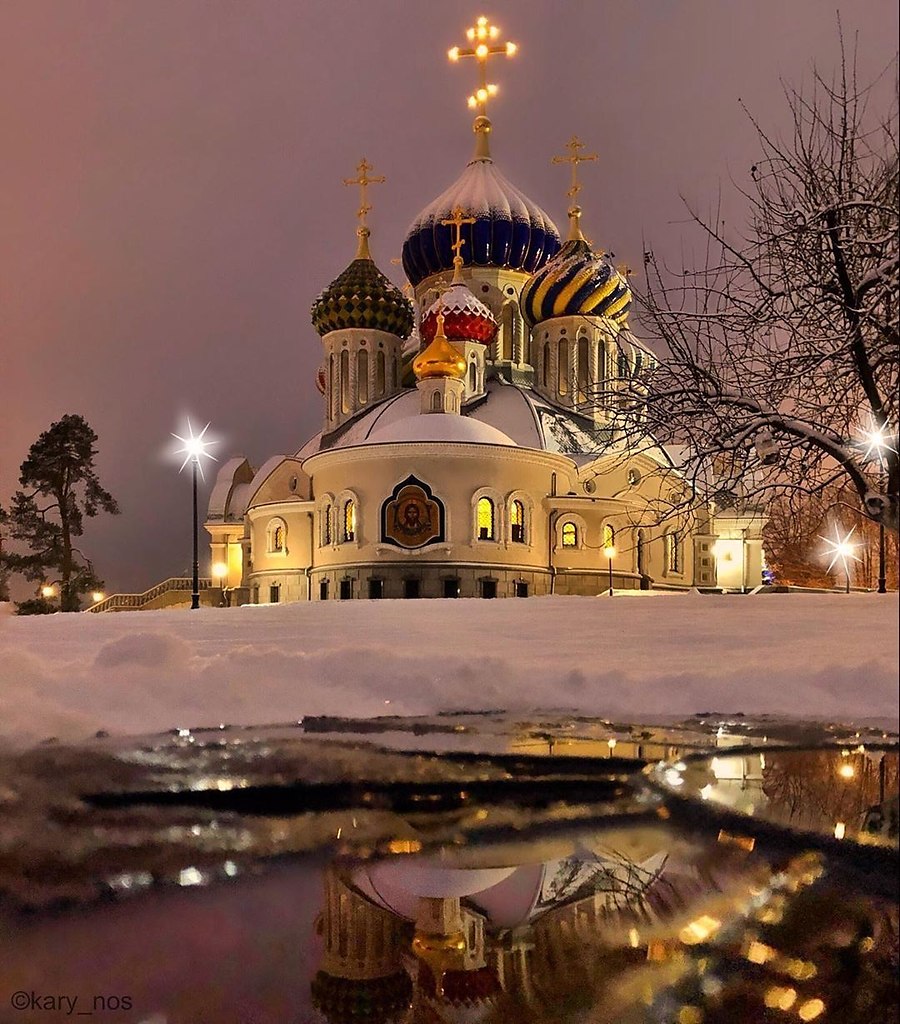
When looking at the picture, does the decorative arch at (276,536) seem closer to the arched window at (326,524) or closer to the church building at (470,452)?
the church building at (470,452)

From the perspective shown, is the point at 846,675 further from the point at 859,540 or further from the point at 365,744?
the point at 365,744

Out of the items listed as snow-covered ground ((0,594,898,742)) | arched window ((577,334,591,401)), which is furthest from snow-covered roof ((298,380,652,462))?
snow-covered ground ((0,594,898,742))

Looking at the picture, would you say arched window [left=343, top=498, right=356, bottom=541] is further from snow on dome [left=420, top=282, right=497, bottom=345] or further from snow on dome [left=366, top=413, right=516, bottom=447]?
snow on dome [left=420, top=282, right=497, bottom=345]

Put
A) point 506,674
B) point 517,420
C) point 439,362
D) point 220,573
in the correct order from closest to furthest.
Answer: point 506,674, point 439,362, point 517,420, point 220,573

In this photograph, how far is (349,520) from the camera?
26.4m

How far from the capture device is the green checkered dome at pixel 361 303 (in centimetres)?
3459

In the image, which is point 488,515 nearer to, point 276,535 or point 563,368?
point 276,535

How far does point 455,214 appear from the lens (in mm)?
34938

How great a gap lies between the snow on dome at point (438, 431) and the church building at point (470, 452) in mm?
81

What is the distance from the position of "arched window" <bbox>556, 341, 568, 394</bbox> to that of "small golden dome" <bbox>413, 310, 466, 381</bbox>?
6926 mm

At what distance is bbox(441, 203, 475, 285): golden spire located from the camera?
3322 centimetres

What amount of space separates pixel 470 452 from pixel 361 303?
11714 millimetres

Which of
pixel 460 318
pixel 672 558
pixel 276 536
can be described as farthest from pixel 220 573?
pixel 672 558

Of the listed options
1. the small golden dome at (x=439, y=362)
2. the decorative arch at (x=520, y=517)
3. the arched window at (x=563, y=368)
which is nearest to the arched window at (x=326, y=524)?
the decorative arch at (x=520, y=517)
